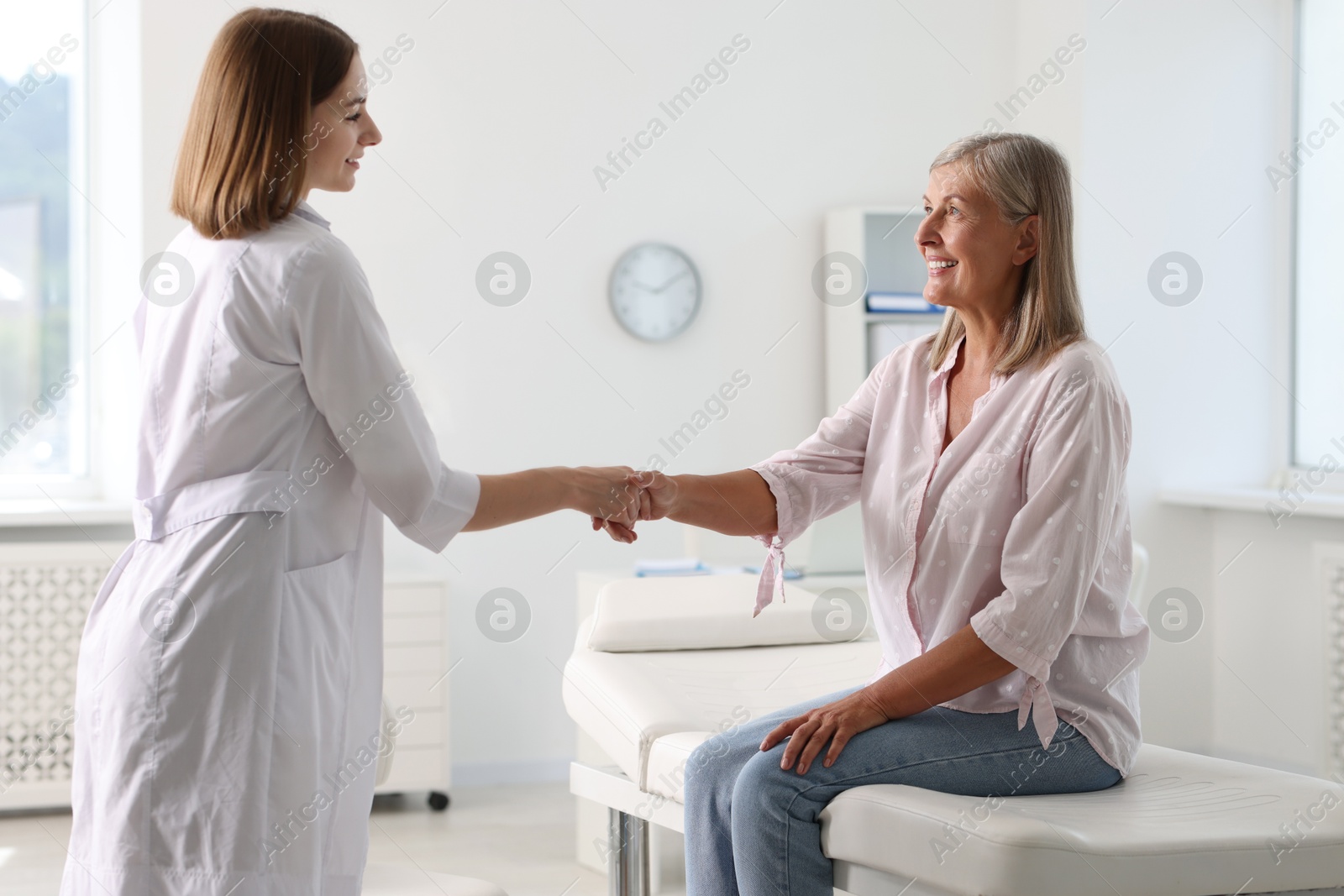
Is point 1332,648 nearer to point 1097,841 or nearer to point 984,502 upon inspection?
point 984,502

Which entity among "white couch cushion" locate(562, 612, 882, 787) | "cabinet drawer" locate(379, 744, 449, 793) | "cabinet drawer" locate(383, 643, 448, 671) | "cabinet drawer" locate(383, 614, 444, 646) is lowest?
"cabinet drawer" locate(379, 744, 449, 793)

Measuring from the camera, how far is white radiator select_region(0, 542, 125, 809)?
360cm

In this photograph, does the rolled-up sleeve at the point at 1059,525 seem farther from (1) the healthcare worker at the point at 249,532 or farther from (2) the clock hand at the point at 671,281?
(2) the clock hand at the point at 671,281

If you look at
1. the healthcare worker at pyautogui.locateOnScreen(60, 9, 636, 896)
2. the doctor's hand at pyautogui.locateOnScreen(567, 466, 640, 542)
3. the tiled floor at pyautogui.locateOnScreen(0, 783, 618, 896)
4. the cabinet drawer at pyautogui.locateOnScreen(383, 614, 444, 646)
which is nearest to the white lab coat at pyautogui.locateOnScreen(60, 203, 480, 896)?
the healthcare worker at pyautogui.locateOnScreen(60, 9, 636, 896)

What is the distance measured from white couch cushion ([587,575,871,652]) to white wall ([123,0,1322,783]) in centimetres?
154

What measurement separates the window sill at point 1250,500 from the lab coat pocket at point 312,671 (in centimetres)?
A: 310

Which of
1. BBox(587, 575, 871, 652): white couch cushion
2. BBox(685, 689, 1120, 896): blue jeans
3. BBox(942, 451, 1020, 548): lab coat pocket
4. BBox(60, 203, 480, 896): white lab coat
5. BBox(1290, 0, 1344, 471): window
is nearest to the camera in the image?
BBox(60, 203, 480, 896): white lab coat

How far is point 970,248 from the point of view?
1.78 metres

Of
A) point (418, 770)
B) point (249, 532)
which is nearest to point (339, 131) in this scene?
point (249, 532)

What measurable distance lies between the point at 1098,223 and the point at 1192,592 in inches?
48.6

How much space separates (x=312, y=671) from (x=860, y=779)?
67cm

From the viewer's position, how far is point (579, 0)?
4.14 m

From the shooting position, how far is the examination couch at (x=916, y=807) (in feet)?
4.58

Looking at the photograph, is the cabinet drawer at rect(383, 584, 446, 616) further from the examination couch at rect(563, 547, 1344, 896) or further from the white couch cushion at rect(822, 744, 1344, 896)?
the white couch cushion at rect(822, 744, 1344, 896)
